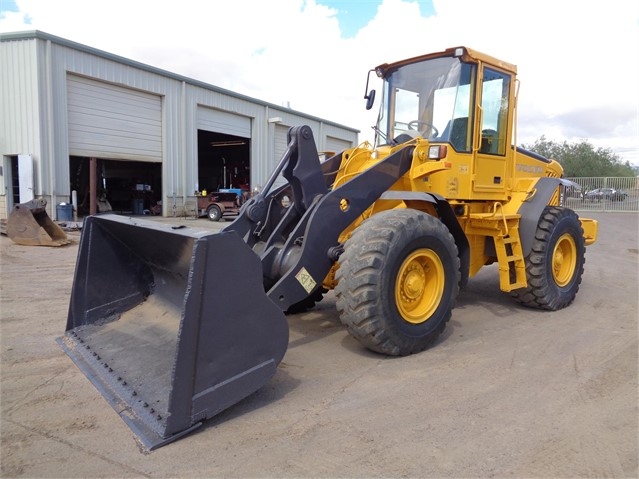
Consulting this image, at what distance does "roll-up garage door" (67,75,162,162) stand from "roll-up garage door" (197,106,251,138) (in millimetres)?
2275

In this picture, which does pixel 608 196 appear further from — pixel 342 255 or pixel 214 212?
pixel 342 255

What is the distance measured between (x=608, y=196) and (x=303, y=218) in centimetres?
3068

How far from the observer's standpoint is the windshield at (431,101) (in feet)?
16.8

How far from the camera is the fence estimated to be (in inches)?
1117

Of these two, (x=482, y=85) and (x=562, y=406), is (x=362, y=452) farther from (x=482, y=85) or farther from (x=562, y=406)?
(x=482, y=85)

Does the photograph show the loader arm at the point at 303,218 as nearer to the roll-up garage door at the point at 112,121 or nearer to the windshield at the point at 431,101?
the windshield at the point at 431,101

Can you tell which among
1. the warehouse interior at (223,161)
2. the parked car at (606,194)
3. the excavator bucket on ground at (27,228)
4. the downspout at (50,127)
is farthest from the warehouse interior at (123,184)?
the parked car at (606,194)

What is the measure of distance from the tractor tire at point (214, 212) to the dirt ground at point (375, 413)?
15.0 metres

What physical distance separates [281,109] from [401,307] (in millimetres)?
21851

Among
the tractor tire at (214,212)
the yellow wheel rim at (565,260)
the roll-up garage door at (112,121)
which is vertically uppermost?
the roll-up garage door at (112,121)

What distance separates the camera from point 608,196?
28906 millimetres

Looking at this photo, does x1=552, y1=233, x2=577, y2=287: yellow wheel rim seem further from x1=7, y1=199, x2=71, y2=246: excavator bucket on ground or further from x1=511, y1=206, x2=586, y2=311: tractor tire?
x1=7, y1=199, x2=71, y2=246: excavator bucket on ground

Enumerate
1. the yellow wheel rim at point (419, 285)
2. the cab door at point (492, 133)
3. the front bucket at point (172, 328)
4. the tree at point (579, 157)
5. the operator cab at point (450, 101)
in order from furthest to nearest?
the tree at point (579, 157) → the cab door at point (492, 133) → the operator cab at point (450, 101) → the yellow wheel rim at point (419, 285) → the front bucket at point (172, 328)

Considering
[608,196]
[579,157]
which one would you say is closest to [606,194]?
[608,196]
